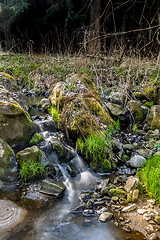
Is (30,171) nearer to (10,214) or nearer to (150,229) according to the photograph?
(10,214)

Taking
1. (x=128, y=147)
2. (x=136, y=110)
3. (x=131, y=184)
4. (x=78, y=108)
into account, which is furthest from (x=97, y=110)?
(x=131, y=184)

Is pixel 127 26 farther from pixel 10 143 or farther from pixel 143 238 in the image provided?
pixel 143 238

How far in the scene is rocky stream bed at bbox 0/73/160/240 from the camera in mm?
2385

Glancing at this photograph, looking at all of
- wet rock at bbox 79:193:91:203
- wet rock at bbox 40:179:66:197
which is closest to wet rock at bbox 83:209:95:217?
wet rock at bbox 79:193:91:203

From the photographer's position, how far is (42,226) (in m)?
2.40

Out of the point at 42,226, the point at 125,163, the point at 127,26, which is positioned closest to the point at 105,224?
the point at 42,226

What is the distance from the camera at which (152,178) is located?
2.87 m

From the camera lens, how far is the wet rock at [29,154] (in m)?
3.33

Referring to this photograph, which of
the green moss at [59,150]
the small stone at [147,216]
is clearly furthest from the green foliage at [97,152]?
the small stone at [147,216]

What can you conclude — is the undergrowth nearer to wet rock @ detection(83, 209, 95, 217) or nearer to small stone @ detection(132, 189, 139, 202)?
small stone @ detection(132, 189, 139, 202)

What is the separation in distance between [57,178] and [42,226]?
1.05 m

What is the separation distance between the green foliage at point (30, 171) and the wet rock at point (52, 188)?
0.21m

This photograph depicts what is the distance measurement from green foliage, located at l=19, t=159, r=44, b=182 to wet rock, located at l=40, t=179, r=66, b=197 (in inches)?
8.3

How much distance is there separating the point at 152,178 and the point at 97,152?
1.15m
